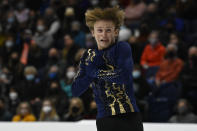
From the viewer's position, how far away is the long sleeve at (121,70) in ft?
6.51

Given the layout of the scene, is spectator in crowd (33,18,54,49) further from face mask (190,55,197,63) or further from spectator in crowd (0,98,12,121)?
face mask (190,55,197,63)

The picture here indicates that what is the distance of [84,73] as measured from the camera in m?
2.14

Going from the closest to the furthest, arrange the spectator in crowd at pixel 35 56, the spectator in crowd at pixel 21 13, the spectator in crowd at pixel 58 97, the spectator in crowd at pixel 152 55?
the spectator in crowd at pixel 58 97 → the spectator in crowd at pixel 152 55 → the spectator in crowd at pixel 35 56 → the spectator in crowd at pixel 21 13

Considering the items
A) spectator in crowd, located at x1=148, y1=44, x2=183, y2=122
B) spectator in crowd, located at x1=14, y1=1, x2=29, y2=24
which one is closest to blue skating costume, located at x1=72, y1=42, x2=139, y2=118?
spectator in crowd, located at x1=148, y1=44, x2=183, y2=122

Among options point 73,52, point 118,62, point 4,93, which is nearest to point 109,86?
point 118,62

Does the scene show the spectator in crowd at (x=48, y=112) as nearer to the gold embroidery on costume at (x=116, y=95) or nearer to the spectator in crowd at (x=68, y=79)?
the spectator in crowd at (x=68, y=79)

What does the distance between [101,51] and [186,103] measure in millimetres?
3442

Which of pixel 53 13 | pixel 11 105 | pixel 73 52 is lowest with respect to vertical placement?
pixel 11 105

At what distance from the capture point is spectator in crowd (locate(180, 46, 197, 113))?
5645 mm

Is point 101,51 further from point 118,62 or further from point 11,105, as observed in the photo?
point 11,105

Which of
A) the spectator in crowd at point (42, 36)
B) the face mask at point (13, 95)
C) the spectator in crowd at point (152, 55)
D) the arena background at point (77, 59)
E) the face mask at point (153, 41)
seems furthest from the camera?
the spectator in crowd at point (42, 36)

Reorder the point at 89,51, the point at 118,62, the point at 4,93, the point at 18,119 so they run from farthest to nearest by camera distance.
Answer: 1. the point at 4,93
2. the point at 18,119
3. the point at 89,51
4. the point at 118,62

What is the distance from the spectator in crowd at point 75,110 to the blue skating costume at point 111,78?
3644mm

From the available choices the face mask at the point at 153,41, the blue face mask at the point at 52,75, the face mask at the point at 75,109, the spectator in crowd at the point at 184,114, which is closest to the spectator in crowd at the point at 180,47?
the face mask at the point at 153,41
